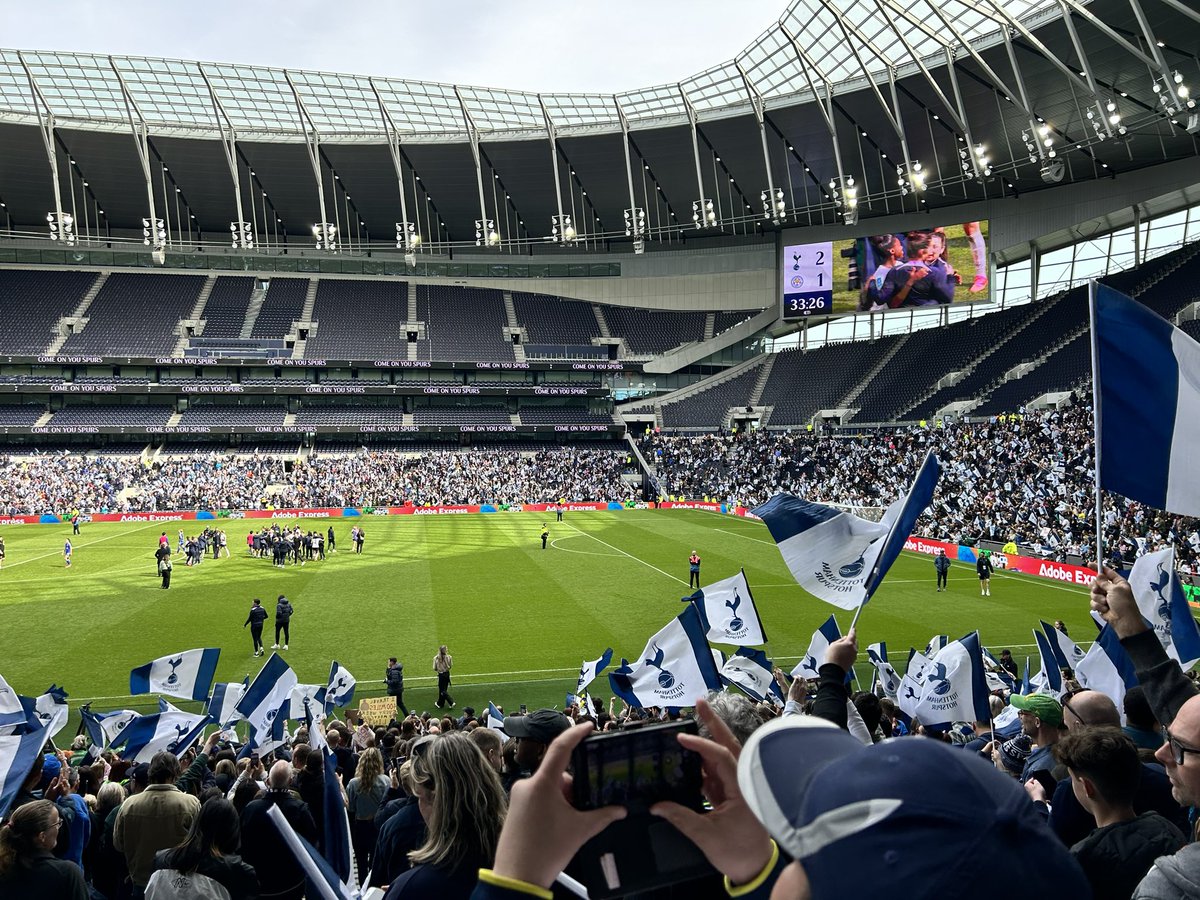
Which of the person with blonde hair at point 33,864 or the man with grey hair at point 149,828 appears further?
the man with grey hair at point 149,828

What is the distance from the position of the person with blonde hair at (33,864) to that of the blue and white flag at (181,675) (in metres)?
9.64

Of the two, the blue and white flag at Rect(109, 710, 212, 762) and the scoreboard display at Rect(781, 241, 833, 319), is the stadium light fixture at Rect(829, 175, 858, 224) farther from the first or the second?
the blue and white flag at Rect(109, 710, 212, 762)

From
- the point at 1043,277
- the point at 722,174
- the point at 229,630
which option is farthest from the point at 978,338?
the point at 229,630

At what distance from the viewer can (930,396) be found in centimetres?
5703

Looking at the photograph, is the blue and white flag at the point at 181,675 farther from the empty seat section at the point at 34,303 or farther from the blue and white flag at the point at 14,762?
the empty seat section at the point at 34,303

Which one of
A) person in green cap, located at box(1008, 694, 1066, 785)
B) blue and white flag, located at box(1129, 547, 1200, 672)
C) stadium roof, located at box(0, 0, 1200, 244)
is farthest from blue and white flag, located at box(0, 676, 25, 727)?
stadium roof, located at box(0, 0, 1200, 244)

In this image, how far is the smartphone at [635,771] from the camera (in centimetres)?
169

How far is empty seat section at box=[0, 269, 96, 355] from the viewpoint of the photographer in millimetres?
64656

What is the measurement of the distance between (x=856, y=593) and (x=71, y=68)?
2615 inches

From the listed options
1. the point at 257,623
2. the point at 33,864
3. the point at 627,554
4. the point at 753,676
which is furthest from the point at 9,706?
the point at 627,554

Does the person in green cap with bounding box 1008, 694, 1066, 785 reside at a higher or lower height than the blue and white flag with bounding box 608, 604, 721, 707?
higher

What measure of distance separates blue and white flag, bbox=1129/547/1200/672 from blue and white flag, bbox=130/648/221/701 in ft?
43.4

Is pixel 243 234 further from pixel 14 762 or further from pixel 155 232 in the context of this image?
pixel 14 762

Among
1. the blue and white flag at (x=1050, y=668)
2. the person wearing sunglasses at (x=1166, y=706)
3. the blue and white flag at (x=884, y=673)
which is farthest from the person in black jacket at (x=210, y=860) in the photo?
the blue and white flag at (x=884, y=673)
